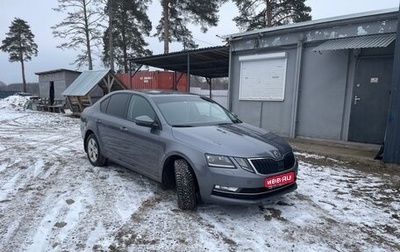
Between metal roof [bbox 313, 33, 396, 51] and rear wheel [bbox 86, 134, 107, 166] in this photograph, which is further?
metal roof [bbox 313, 33, 396, 51]

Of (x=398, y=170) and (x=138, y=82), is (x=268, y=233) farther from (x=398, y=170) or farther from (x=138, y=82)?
(x=138, y=82)

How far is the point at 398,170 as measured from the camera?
5684 millimetres

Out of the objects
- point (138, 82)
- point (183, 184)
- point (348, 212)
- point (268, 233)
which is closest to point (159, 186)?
point (183, 184)

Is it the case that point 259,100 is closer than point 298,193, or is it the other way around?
point 298,193

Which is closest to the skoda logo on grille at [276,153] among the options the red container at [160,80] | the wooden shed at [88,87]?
the wooden shed at [88,87]

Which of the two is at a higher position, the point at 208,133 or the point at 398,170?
the point at 208,133

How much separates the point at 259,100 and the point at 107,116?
591cm

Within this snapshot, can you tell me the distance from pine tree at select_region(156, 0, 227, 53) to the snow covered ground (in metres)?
17.8

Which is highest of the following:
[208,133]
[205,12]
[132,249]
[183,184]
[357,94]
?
[205,12]

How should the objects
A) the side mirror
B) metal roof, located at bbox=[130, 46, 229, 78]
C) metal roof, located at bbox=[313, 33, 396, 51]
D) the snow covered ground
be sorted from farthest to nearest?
metal roof, located at bbox=[130, 46, 229, 78] < metal roof, located at bbox=[313, 33, 396, 51] < the side mirror < the snow covered ground

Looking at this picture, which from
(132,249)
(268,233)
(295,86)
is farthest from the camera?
(295,86)

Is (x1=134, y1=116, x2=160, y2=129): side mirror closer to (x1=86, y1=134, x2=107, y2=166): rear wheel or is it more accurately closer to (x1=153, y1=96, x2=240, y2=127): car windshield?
(x1=153, y1=96, x2=240, y2=127): car windshield

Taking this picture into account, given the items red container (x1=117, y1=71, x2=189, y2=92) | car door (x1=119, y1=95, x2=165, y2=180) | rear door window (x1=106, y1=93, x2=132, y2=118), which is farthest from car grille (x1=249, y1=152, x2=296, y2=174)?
red container (x1=117, y1=71, x2=189, y2=92)

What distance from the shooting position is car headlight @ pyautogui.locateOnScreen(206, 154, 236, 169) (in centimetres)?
331
